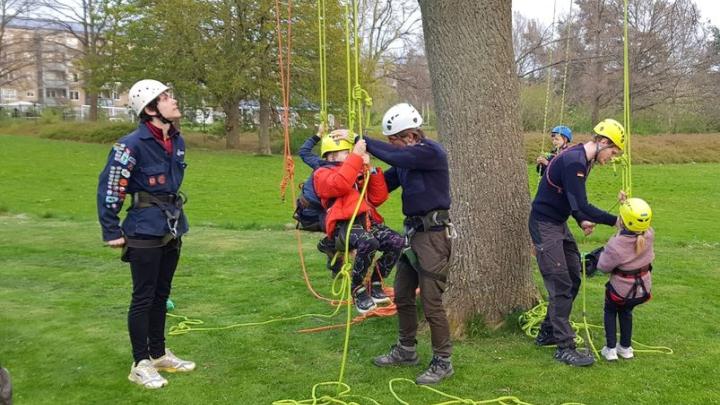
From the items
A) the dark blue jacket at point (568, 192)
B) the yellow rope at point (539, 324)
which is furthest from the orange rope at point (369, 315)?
the dark blue jacket at point (568, 192)

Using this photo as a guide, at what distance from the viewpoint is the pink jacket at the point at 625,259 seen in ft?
16.8

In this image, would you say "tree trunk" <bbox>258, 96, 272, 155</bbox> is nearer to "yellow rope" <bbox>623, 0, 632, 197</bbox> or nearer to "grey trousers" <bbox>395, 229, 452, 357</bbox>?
"yellow rope" <bbox>623, 0, 632, 197</bbox>

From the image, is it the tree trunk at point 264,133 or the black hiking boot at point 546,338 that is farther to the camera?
the tree trunk at point 264,133

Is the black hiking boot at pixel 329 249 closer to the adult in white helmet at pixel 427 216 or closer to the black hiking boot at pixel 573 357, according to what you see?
the adult in white helmet at pixel 427 216

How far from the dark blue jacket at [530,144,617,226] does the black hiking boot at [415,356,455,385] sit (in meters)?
1.50

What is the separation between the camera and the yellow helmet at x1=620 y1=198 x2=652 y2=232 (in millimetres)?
5023

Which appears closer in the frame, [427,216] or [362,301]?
[427,216]

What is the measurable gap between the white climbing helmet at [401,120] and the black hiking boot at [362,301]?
2309mm

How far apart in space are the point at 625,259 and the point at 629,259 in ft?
0.10

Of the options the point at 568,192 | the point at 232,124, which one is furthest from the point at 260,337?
the point at 232,124

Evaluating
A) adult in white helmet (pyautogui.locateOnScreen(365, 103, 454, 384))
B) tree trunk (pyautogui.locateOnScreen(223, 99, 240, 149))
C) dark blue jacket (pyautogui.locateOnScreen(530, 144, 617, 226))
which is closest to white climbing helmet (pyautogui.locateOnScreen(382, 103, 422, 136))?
adult in white helmet (pyautogui.locateOnScreen(365, 103, 454, 384))

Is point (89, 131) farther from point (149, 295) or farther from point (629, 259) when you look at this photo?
point (629, 259)

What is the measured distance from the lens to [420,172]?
4.83m

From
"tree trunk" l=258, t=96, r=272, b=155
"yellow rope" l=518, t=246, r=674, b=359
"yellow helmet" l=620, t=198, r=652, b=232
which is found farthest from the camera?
"tree trunk" l=258, t=96, r=272, b=155
